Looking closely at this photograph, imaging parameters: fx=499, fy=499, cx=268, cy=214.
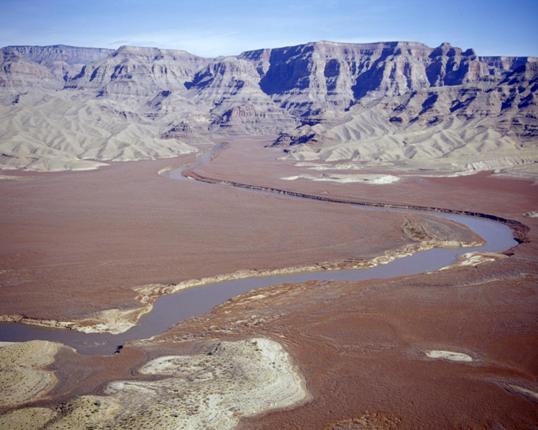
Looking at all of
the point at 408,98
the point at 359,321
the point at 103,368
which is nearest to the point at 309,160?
the point at 408,98

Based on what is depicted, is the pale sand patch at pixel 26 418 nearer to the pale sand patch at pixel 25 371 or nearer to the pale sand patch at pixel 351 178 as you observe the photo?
the pale sand patch at pixel 25 371

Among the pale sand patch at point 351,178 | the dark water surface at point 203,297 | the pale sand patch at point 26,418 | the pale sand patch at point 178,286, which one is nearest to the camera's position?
the pale sand patch at point 26,418

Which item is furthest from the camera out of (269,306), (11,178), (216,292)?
(11,178)

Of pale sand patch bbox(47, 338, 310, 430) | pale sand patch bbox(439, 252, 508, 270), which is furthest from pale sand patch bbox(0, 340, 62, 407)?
pale sand patch bbox(439, 252, 508, 270)

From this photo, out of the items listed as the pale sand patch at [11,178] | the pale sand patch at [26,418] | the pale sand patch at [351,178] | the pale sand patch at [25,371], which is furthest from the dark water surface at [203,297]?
the pale sand patch at [11,178]

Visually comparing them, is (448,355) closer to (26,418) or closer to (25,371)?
(26,418)

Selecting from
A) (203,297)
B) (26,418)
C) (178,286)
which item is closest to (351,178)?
(178,286)

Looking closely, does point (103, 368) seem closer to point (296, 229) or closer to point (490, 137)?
point (296, 229)
